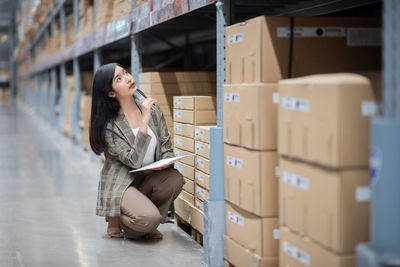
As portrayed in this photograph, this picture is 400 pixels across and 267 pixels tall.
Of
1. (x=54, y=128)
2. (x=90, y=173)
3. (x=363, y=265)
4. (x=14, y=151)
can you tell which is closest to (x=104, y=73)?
(x=363, y=265)

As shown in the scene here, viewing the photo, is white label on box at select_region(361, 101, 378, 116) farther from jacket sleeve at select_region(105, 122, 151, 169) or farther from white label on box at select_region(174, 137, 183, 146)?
white label on box at select_region(174, 137, 183, 146)

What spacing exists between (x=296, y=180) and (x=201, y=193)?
66.5 inches

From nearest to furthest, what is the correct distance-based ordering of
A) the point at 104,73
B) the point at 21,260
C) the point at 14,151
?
1. the point at 21,260
2. the point at 104,73
3. the point at 14,151

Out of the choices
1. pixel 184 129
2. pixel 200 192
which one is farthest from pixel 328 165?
pixel 184 129

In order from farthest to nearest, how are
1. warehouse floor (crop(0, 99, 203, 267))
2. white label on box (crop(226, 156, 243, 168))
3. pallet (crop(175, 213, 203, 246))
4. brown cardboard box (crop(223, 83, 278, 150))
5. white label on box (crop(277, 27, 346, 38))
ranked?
pallet (crop(175, 213, 203, 246)) → warehouse floor (crop(0, 99, 203, 267)) → white label on box (crop(226, 156, 243, 168)) → white label on box (crop(277, 27, 346, 38)) → brown cardboard box (crop(223, 83, 278, 150))

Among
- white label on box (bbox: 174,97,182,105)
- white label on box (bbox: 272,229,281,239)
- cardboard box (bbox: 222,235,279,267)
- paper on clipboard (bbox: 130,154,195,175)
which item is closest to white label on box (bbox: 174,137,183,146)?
white label on box (bbox: 174,97,182,105)

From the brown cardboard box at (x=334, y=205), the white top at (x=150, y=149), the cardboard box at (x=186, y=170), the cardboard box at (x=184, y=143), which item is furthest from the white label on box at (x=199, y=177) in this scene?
the brown cardboard box at (x=334, y=205)

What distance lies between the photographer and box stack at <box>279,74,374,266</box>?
212cm

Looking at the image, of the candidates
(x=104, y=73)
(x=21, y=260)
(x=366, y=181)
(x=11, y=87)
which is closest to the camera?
(x=366, y=181)

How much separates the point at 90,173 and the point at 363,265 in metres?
5.74

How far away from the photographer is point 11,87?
41625 millimetres

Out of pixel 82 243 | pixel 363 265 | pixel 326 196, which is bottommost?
pixel 82 243

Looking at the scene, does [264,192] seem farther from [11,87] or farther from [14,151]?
[11,87]

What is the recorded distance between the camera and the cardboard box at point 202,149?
12.9 ft
